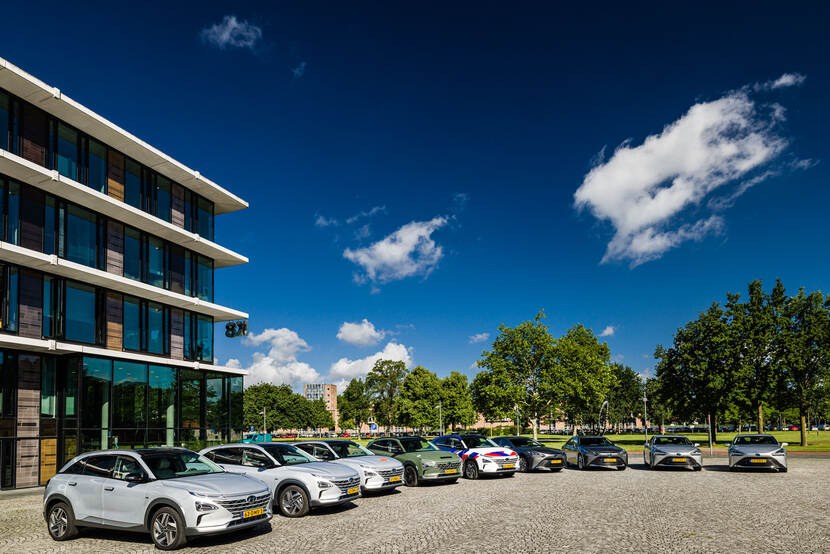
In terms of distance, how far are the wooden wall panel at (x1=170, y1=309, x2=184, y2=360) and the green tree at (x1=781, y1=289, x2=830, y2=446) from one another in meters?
40.5

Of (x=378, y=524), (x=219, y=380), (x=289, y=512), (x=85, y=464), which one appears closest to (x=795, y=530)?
(x=378, y=524)

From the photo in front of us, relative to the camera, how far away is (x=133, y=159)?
90.9ft

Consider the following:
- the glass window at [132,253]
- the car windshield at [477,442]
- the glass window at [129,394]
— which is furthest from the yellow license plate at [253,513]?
the glass window at [132,253]

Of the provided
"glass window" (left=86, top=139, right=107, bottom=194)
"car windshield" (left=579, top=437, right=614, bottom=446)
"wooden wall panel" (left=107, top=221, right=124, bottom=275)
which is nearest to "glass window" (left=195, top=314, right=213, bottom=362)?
"wooden wall panel" (left=107, top=221, right=124, bottom=275)

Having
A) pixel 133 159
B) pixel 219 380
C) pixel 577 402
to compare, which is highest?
pixel 133 159

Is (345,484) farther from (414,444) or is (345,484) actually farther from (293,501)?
(414,444)

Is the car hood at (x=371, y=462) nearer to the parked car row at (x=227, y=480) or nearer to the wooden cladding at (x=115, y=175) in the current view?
the parked car row at (x=227, y=480)

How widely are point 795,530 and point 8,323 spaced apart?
76.0ft

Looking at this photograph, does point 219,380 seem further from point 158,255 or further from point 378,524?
point 378,524

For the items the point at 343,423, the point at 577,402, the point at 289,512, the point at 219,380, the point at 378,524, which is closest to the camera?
the point at 378,524

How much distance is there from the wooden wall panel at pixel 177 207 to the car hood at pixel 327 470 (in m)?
19.5

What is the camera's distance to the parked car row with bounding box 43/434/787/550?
33.4 ft

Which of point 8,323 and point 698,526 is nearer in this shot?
point 698,526

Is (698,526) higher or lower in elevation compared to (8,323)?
lower
